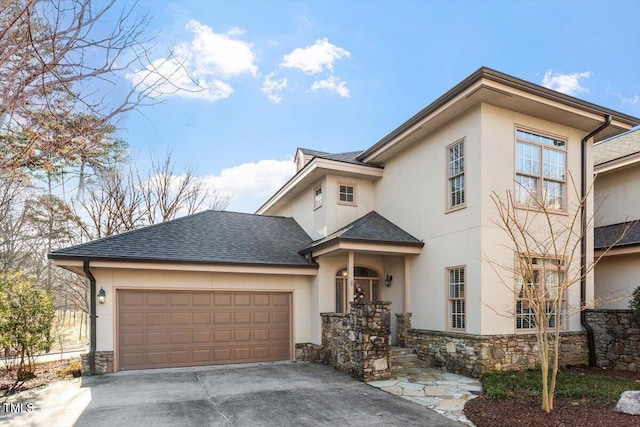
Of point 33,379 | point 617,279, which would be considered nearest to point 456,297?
point 617,279

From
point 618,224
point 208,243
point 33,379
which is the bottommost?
point 33,379

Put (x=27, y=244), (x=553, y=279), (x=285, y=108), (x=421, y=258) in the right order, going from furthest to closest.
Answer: (x=27, y=244)
(x=285, y=108)
(x=421, y=258)
(x=553, y=279)

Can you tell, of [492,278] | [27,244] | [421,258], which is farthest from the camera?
[27,244]

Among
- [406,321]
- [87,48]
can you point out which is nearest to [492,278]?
[406,321]

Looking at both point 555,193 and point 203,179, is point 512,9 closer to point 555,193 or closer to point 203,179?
point 555,193

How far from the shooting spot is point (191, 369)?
31.5 feet

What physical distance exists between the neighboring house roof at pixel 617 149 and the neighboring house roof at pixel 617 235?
1.86m

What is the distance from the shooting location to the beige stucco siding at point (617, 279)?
386 inches

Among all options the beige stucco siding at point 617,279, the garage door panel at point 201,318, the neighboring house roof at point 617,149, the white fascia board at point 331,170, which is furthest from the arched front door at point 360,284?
the neighboring house roof at point 617,149

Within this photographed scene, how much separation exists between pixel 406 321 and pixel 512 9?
9041mm

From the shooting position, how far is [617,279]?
10.2 m

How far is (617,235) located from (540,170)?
338cm

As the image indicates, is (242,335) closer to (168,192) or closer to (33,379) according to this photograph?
(33,379)

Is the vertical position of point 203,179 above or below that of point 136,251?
above
